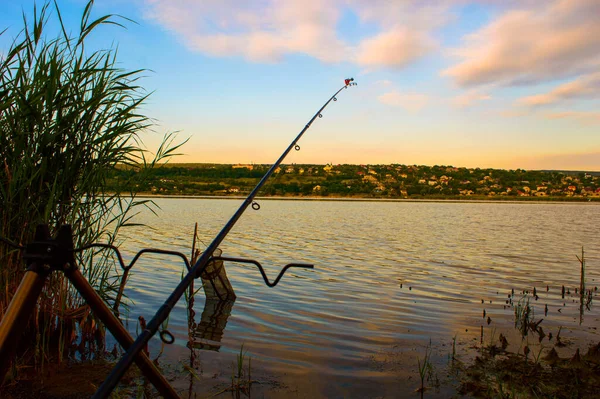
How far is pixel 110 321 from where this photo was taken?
277 cm

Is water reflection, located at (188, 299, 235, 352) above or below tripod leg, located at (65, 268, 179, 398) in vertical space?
below

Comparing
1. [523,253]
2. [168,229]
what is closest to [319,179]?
[168,229]

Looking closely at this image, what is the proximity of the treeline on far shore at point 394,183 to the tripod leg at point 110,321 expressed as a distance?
329ft

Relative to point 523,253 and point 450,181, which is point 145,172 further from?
point 450,181

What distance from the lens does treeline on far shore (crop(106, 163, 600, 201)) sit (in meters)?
111

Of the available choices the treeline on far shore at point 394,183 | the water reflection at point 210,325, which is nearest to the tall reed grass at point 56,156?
the water reflection at point 210,325

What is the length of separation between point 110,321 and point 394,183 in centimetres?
12634

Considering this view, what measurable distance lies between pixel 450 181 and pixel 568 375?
420 ft

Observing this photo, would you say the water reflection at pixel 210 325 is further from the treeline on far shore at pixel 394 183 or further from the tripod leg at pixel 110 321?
the treeline on far shore at pixel 394 183

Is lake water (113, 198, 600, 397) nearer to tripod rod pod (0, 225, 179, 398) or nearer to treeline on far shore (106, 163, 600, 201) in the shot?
tripod rod pod (0, 225, 179, 398)

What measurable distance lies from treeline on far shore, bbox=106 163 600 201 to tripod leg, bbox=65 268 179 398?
100411 mm

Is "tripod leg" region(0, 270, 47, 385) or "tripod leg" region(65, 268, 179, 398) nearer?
"tripod leg" region(0, 270, 47, 385)

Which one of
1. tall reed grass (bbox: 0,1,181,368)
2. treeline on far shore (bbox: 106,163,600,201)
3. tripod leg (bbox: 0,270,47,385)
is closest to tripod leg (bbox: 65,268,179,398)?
tripod leg (bbox: 0,270,47,385)

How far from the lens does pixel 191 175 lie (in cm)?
11188
